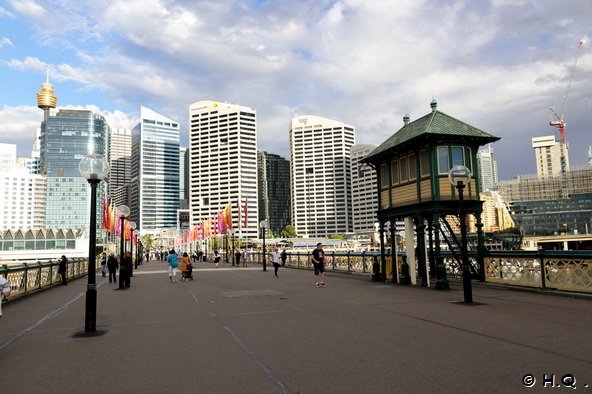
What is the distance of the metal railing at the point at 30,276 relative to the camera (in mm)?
16578

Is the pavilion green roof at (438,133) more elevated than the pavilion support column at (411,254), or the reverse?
the pavilion green roof at (438,133)

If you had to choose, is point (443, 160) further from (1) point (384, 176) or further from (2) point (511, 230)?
(2) point (511, 230)

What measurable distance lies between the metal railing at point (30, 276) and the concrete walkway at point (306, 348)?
13.5ft

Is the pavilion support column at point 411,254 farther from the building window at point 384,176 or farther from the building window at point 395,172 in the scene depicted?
the building window at point 384,176

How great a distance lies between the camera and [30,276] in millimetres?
19391

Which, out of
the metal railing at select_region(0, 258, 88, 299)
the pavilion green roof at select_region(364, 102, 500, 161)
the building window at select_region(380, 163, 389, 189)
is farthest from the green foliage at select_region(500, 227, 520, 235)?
the metal railing at select_region(0, 258, 88, 299)

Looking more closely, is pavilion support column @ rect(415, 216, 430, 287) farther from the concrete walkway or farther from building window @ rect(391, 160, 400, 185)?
the concrete walkway

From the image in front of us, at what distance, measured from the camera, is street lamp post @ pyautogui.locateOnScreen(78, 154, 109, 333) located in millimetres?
9664

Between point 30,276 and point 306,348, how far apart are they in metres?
16.7

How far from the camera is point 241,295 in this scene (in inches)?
641

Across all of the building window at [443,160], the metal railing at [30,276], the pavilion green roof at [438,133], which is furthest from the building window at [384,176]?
the metal railing at [30,276]

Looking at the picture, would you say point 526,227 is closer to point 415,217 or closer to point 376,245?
point 376,245

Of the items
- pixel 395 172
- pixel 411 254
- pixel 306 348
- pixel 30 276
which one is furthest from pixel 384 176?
pixel 30 276

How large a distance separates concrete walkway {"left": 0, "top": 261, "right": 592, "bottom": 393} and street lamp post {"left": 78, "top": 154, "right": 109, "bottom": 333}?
0.45m
